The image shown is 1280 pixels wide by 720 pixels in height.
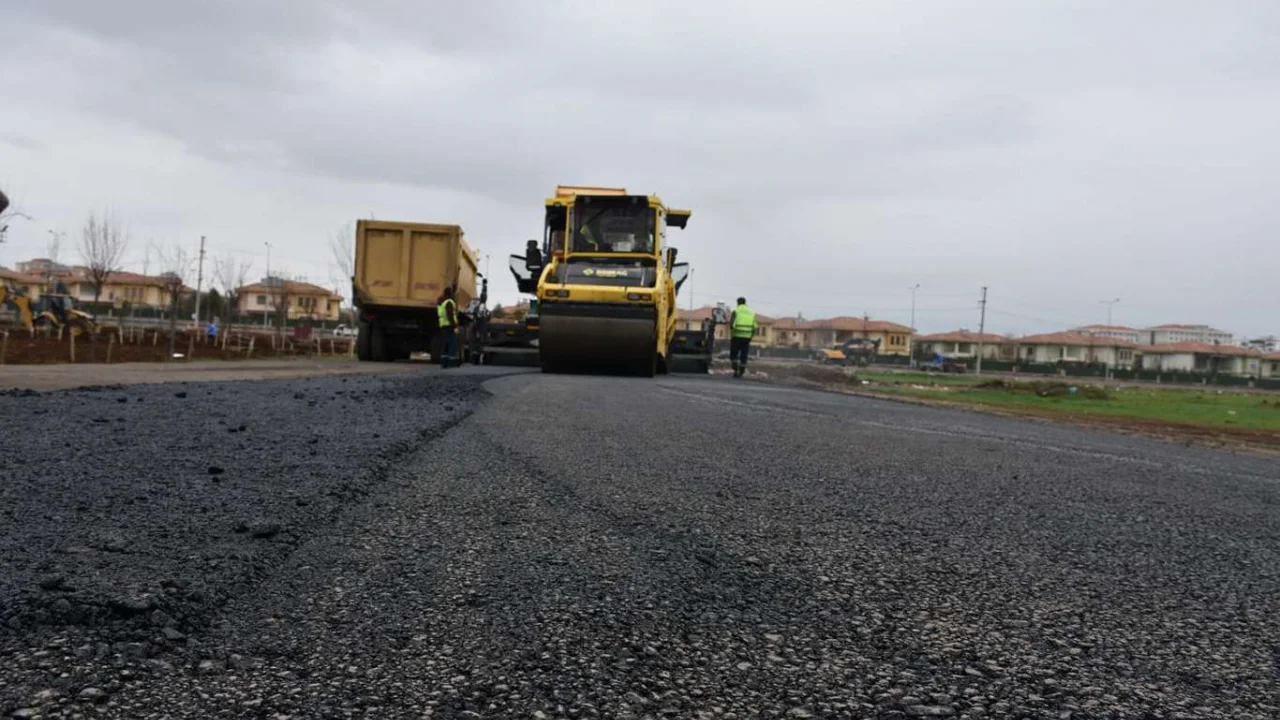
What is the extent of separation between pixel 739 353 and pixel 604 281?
5.73 meters

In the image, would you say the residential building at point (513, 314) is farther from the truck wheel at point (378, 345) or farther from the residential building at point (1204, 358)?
the residential building at point (1204, 358)

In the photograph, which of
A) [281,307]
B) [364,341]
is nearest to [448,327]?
[364,341]

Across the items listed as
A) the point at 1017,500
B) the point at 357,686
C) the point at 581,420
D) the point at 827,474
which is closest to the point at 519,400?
the point at 581,420

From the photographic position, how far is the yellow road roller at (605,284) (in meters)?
14.2

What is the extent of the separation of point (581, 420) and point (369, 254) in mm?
13573

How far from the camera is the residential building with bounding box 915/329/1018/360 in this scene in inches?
4055

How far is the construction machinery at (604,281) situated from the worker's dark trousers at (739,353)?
8.46 ft

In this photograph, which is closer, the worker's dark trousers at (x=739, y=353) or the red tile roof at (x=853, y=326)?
the worker's dark trousers at (x=739, y=353)

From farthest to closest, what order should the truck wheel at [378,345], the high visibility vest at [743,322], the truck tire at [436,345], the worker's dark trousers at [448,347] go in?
the truck tire at [436,345], the truck wheel at [378,345], the high visibility vest at [743,322], the worker's dark trousers at [448,347]

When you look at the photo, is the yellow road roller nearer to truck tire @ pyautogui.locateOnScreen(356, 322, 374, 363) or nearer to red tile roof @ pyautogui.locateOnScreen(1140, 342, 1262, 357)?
truck tire @ pyautogui.locateOnScreen(356, 322, 374, 363)

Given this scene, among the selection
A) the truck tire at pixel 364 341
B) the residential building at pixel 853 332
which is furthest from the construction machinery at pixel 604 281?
the residential building at pixel 853 332

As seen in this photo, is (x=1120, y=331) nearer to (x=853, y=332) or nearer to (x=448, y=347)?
(x=853, y=332)

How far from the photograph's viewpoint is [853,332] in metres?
110

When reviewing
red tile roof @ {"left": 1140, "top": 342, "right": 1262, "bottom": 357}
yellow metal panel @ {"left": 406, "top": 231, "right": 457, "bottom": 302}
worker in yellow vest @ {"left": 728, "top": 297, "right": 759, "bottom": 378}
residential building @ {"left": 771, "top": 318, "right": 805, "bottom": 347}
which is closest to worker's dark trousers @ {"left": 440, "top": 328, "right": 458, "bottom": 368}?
yellow metal panel @ {"left": 406, "top": 231, "right": 457, "bottom": 302}
